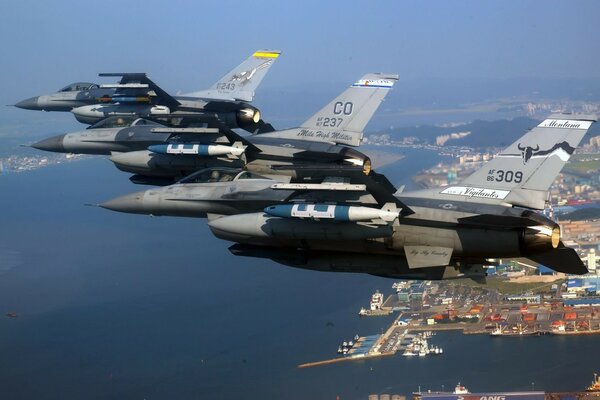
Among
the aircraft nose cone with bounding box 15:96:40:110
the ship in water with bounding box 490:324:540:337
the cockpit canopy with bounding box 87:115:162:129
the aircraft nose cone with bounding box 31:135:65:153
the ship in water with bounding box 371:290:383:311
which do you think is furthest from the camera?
the ship in water with bounding box 371:290:383:311

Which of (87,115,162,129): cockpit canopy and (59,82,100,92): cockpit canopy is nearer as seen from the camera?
(87,115,162,129): cockpit canopy

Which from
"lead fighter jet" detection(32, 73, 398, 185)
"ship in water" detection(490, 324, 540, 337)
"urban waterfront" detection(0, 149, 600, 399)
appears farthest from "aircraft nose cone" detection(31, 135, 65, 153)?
"ship in water" detection(490, 324, 540, 337)

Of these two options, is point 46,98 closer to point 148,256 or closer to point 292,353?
point 292,353

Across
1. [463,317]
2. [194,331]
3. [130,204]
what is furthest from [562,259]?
[194,331]

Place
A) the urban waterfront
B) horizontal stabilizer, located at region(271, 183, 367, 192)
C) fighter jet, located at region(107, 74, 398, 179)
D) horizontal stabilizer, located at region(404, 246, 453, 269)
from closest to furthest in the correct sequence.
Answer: horizontal stabilizer, located at region(271, 183, 367, 192), horizontal stabilizer, located at region(404, 246, 453, 269), fighter jet, located at region(107, 74, 398, 179), the urban waterfront

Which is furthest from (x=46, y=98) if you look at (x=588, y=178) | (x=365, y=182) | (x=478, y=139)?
(x=478, y=139)

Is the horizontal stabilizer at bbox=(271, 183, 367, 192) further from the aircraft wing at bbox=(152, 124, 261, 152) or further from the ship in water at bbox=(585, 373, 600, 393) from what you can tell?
the ship in water at bbox=(585, 373, 600, 393)

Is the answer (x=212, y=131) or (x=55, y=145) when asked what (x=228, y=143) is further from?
(x=55, y=145)
